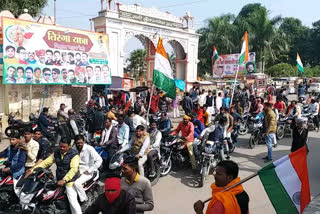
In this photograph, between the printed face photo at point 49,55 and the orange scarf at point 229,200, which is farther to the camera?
the printed face photo at point 49,55

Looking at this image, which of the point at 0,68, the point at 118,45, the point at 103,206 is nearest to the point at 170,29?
the point at 118,45

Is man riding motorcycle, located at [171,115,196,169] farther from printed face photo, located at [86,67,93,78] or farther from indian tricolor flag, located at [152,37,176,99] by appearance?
printed face photo, located at [86,67,93,78]

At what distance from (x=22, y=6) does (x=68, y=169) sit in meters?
17.7

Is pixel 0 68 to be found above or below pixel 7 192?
above

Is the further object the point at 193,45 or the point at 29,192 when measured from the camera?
the point at 193,45

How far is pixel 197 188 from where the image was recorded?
5.84 m

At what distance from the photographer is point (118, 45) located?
18156 millimetres

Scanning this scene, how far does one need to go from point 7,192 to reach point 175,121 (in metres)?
10.1

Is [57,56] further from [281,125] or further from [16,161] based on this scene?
[281,125]

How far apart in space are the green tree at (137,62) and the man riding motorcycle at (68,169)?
1273 inches

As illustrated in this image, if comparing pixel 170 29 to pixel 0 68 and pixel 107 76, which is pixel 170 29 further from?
pixel 0 68

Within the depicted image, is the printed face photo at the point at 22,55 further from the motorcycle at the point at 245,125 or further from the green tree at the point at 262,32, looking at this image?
the green tree at the point at 262,32

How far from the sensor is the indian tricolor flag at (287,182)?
2820 millimetres

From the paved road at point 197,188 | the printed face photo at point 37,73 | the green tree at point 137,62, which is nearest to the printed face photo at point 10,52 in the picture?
the printed face photo at point 37,73
